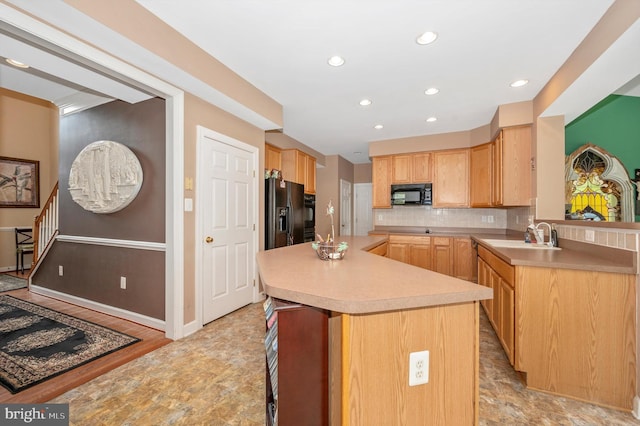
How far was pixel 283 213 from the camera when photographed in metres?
3.91

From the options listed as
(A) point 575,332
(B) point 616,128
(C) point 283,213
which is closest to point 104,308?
(C) point 283,213

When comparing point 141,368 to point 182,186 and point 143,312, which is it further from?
point 182,186

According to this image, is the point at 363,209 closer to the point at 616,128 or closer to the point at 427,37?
the point at 616,128

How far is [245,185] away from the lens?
3309 mm

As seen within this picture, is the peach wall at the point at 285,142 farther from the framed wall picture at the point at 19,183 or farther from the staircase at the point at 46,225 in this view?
the framed wall picture at the point at 19,183

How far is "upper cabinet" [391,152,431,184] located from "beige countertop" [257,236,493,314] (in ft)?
11.6

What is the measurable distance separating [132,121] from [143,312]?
6.45 ft

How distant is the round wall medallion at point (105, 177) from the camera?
107 inches

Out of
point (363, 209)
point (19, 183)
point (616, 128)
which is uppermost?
point (616, 128)

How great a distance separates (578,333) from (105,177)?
4308 millimetres

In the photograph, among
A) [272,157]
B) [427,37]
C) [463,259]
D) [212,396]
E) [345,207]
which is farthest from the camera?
[345,207]

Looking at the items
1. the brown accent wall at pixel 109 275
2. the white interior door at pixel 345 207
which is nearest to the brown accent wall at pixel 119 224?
the brown accent wall at pixel 109 275

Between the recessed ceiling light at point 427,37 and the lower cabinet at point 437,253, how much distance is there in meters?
3.02

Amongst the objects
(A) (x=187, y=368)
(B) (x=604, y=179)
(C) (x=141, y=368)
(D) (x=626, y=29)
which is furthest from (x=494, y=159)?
(C) (x=141, y=368)
